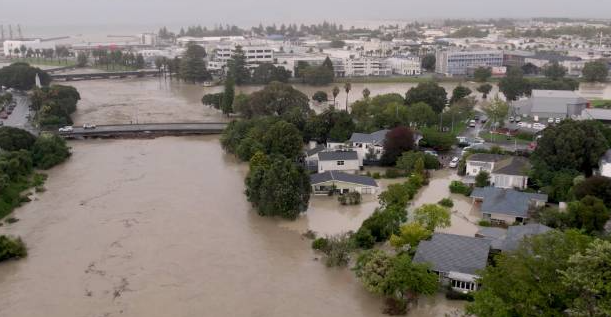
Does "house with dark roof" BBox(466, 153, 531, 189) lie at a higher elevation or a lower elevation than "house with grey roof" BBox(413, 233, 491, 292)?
higher

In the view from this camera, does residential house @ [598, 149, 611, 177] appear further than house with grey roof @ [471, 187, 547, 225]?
Yes

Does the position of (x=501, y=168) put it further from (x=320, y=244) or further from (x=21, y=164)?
(x=21, y=164)

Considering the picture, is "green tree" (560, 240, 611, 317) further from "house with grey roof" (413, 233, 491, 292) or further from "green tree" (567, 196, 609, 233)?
"green tree" (567, 196, 609, 233)

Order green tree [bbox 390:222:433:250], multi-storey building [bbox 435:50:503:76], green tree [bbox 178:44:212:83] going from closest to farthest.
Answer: green tree [bbox 390:222:433:250] → green tree [bbox 178:44:212:83] → multi-storey building [bbox 435:50:503:76]

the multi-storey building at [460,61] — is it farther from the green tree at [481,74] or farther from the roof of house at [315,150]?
the roof of house at [315,150]

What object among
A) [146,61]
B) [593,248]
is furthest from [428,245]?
[146,61]

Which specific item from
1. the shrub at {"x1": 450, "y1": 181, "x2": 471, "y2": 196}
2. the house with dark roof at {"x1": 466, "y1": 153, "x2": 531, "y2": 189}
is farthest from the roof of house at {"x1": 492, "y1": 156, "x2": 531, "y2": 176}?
the shrub at {"x1": 450, "y1": 181, "x2": 471, "y2": 196}

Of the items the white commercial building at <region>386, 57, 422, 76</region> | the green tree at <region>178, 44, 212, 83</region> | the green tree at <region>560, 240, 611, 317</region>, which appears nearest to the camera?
the green tree at <region>560, 240, 611, 317</region>

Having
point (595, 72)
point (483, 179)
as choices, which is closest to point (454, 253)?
point (483, 179)
